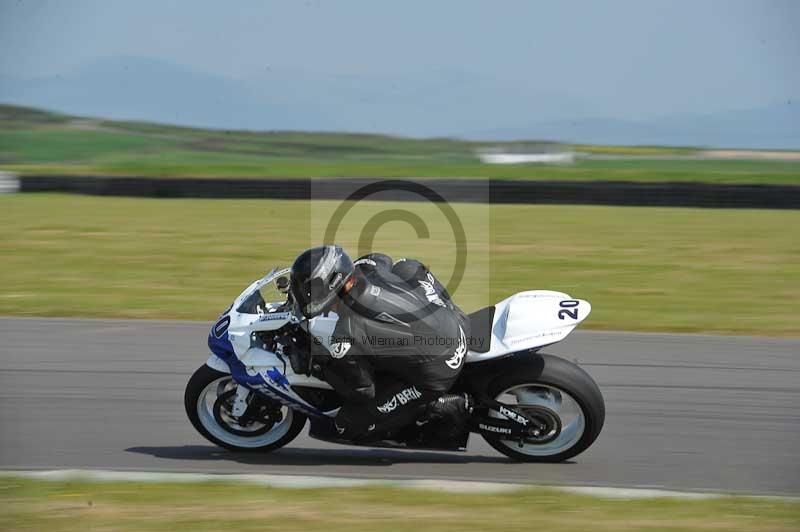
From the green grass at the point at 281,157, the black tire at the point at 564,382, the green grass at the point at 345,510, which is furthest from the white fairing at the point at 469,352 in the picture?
the green grass at the point at 281,157

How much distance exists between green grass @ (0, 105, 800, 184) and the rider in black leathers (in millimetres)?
21928

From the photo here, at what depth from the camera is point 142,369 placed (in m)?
7.64

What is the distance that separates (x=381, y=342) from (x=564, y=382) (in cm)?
104

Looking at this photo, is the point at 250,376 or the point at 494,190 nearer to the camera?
the point at 250,376

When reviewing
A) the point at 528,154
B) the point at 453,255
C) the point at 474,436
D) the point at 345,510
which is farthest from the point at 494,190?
the point at 345,510

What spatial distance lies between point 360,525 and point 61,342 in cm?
512

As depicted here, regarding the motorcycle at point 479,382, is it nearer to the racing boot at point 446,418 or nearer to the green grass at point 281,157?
the racing boot at point 446,418

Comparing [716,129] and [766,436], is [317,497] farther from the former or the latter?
[716,129]

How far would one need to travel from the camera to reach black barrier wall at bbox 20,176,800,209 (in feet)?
69.9

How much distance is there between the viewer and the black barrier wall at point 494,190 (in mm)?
21312

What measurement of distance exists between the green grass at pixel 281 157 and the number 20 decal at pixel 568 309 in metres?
21.7

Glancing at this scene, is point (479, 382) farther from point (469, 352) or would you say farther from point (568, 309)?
point (568, 309)

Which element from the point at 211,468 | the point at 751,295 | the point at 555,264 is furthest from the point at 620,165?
the point at 211,468

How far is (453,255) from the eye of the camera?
15.7m
